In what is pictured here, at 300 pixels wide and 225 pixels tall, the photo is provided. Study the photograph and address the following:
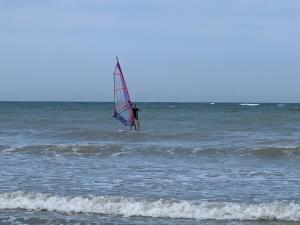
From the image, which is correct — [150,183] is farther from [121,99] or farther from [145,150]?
[121,99]

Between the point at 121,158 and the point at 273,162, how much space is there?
423 centimetres

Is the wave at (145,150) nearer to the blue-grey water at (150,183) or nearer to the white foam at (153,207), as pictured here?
the blue-grey water at (150,183)

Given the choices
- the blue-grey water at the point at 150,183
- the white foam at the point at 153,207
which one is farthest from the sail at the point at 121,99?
the white foam at the point at 153,207

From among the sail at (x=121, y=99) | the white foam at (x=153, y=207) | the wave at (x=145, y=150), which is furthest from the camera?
the sail at (x=121, y=99)

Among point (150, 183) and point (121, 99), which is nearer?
point (150, 183)

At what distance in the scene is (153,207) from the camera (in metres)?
8.76

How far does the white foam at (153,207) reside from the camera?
27.4 ft

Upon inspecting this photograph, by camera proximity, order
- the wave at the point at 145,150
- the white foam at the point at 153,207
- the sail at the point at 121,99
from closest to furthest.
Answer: the white foam at the point at 153,207 → the wave at the point at 145,150 → the sail at the point at 121,99

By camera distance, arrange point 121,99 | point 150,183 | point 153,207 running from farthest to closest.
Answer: point 121,99
point 150,183
point 153,207

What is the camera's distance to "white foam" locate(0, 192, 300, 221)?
27.4ft

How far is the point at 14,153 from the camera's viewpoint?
55.8ft

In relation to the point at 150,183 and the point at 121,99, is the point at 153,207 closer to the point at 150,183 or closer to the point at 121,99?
the point at 150,183

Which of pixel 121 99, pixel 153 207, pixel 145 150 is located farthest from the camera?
pixel 121 99

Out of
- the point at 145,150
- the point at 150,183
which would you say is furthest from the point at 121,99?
the point at 150,183
